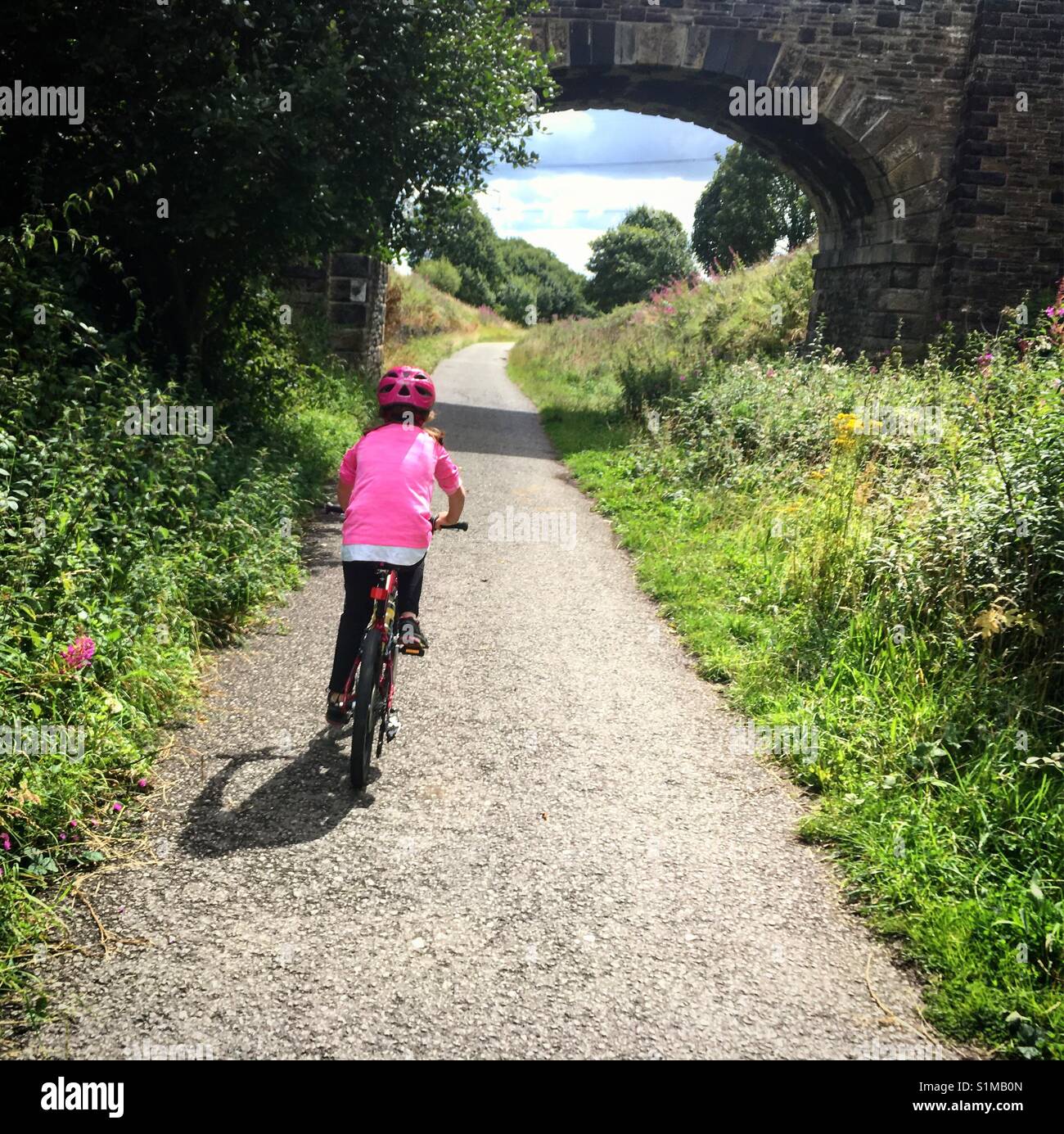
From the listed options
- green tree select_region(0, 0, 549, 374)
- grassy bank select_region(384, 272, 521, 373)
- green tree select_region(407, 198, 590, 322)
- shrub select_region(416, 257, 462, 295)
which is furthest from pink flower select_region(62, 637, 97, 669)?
shrub select_region(416, 257, 462, 295)

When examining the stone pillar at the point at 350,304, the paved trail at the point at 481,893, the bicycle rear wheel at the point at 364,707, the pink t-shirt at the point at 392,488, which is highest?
the stone pillar at the point at 350,304

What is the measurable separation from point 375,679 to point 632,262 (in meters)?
51.5

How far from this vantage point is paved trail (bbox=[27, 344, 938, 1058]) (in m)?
2.77

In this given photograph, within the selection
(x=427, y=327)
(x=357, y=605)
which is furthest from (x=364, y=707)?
(x=427, y=327)

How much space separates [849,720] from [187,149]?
692 cm

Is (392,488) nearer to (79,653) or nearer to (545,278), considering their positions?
(79,653)

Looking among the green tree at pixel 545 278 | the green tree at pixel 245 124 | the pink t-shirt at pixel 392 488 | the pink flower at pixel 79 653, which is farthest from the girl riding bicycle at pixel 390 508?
the green tree at pixel 545 278

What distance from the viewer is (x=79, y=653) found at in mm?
4168

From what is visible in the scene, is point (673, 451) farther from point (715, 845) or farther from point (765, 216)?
point (765, 216)

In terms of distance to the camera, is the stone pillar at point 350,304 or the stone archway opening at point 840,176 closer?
the stone archway opening at point 840,176

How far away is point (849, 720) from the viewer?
15.4ft

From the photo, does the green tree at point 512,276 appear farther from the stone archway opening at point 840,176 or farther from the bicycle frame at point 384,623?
the bicycle frame at point 384,623

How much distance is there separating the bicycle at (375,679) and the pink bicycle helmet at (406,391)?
0.58m

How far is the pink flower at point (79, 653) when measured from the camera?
4.14m
